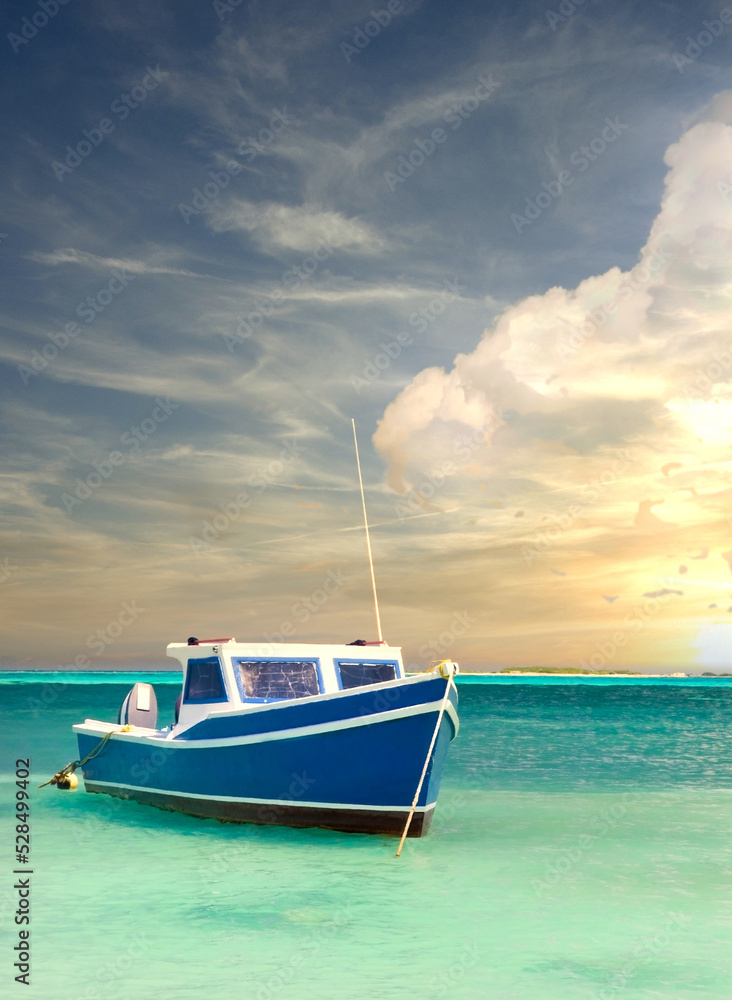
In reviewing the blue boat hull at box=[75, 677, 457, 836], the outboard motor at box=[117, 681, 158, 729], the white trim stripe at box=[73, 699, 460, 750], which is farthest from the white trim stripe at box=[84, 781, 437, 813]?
the outboard motor at box=[117, 681, 158, 729]

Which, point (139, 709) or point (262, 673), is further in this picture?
point (139, 709)

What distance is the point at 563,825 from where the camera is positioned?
675 inches

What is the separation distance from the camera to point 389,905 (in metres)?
10.8

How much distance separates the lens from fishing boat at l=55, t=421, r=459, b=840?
13.3m

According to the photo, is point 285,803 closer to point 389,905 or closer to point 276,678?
point 276,678

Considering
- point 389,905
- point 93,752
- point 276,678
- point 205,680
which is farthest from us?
point 93,752

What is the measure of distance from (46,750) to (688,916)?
27.1 m

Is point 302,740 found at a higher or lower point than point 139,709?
lower

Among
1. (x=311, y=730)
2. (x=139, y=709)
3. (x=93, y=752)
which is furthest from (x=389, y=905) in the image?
(x=139, y=709)

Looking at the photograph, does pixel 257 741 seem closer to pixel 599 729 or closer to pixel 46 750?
pixel 46 750

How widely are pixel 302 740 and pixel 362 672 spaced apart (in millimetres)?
2670

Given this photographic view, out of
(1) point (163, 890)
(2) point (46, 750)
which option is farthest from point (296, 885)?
(2) point (46, 750)

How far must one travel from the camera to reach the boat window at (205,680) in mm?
15742

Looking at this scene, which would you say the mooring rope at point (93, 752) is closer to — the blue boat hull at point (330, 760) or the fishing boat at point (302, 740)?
the fishing boat at point (302, 740)
